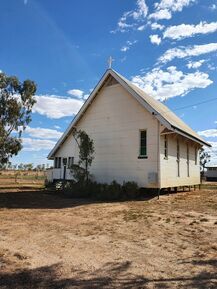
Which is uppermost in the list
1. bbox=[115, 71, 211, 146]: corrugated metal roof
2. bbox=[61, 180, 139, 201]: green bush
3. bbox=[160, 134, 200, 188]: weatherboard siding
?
bbox=[115, 71, 211, 146]: corrugated metal roof

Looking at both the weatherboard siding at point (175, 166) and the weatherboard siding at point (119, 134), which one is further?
the weatherboard siding at point (175, 166)

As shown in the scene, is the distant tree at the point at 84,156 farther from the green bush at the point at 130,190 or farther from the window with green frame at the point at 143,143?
the window with green frame at the point at 143,143

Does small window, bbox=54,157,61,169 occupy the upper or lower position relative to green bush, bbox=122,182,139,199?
upper

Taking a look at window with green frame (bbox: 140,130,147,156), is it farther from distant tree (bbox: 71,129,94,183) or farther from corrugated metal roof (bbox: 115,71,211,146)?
distant tree (bbox: 71,129,94,183)

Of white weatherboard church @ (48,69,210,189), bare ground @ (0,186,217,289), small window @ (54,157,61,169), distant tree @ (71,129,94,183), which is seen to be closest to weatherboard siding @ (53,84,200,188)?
white weatherboard church @ (48,69,210,189)

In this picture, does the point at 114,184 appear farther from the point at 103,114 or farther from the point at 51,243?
the point at 51,243

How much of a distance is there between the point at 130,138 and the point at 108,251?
13946 mm

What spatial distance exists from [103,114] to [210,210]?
36.3ft

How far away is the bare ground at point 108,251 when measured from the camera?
5.40 m

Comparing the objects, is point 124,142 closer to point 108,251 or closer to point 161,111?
point 161,111

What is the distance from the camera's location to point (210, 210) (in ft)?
45.2

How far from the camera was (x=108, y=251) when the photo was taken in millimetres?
7156

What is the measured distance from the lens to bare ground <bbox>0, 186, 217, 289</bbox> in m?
5.40

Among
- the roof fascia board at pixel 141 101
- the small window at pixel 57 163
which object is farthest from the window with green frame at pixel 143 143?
the small window at pixel 57 163
